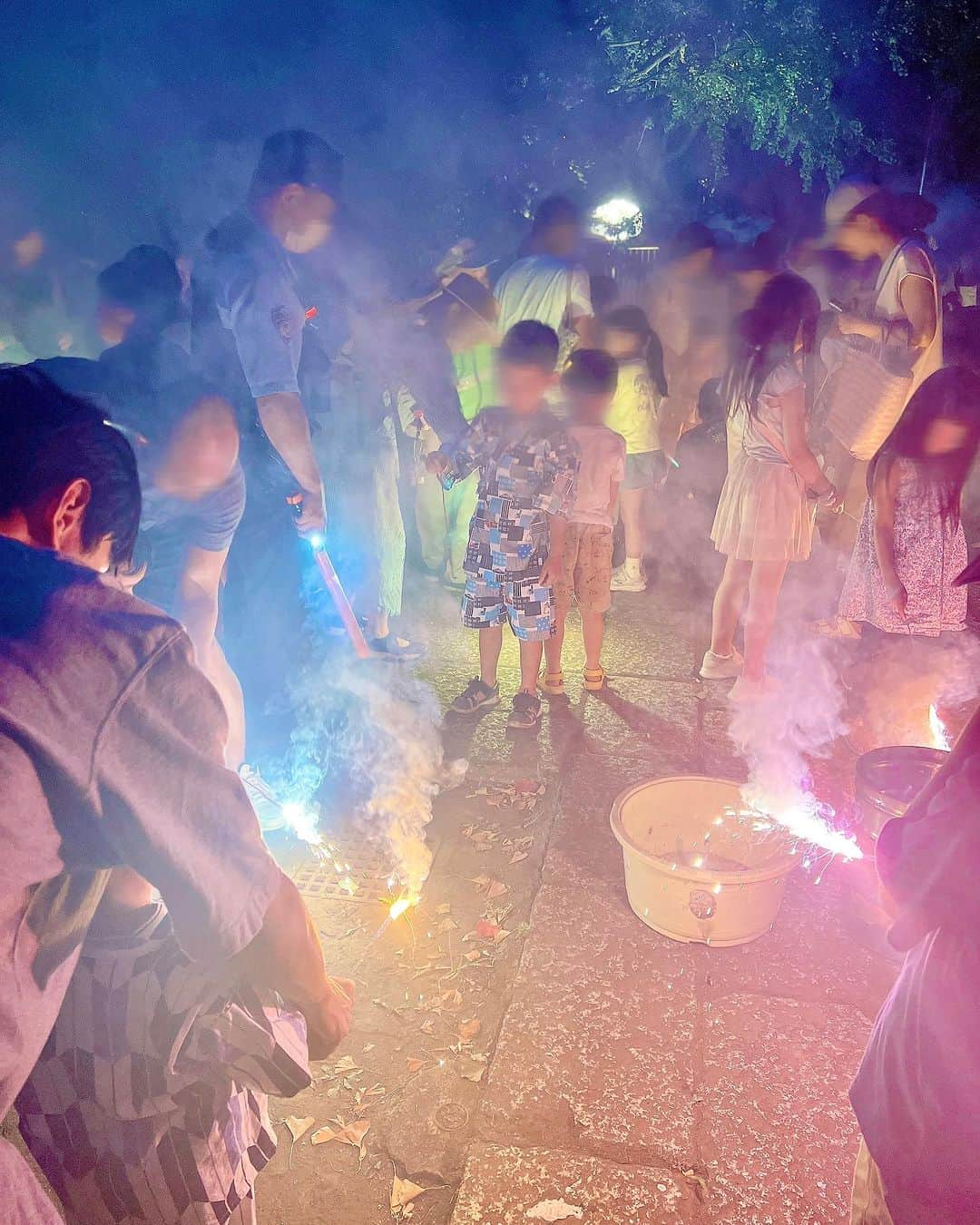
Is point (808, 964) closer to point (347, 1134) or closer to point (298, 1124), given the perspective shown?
point (347, 1134)

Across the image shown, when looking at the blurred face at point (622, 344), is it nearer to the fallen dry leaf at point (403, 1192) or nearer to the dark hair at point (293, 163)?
the dark hair at point (293, 163)

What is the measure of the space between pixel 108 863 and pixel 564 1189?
A: 78.9 inches

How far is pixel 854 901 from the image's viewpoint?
338 cm

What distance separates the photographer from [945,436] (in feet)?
12.7

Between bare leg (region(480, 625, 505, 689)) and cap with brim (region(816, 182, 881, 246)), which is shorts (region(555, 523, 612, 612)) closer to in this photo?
bare leg (region(480, 625, 505, 689))

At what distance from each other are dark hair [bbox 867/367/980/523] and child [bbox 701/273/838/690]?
0.66 m

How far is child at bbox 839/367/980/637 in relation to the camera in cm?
387

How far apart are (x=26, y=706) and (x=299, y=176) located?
12.4ft

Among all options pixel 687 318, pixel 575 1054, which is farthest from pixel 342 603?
pixel 687 318

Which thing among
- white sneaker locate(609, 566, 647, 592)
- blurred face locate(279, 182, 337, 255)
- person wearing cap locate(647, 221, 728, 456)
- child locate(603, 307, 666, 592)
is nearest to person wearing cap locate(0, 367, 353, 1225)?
blurred face locate(279, 182, 337, 255)

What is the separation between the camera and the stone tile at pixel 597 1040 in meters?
2.68

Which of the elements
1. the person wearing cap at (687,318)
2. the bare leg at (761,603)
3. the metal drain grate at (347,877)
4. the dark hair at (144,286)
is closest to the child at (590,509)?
the bare leg at (761,603)

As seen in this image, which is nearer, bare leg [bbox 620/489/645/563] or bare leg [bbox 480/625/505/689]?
bare leg [bbox 480/625/505/689]

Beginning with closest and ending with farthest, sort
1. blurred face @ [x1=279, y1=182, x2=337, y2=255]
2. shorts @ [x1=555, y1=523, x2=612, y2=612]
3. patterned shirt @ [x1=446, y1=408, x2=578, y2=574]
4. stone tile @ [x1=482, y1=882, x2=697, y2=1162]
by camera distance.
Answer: stone tile @ [x1=482, y1=882, x2=697, y2=1162]
blurred face @ [x1=279, y1=182, x2=337, y2=255]
patterned shirt @ [x1=446, y1=408, x2=578, y2=574]
shorts @ [x1=555, y1=523, x2=612, y2=612]
